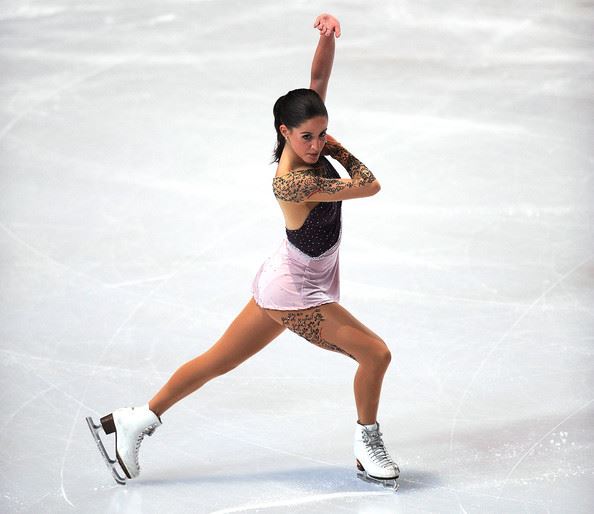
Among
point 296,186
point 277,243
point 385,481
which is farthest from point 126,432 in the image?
point 277,243

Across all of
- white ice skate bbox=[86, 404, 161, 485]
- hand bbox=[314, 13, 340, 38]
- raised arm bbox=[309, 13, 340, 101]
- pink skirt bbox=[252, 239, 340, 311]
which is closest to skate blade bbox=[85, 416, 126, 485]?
white ice skate bbox=[86, 404, 161, 485]

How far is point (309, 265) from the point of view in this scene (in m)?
4.42

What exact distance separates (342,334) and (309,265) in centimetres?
28

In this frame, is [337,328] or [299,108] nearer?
[299,108]

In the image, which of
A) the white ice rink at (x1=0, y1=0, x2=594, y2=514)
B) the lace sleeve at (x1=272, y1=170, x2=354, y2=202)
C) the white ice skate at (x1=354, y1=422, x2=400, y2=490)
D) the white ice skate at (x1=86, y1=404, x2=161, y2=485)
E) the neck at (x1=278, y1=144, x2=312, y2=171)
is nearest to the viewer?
the lace sleeve at (x1=272, y1=170, x2=354, y2=202)

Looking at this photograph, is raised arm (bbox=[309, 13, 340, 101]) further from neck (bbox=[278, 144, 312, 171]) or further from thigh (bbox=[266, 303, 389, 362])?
thigh (bbox=[266, 303, 389, 362])

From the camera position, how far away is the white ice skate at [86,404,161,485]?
15.1ft

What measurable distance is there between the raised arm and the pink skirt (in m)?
0.63

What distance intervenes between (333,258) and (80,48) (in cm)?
537

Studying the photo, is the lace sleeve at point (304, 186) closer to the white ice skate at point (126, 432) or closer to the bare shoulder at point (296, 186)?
the bare shoulder at point (296, 186)

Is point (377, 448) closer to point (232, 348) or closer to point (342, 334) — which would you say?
point (342, 334)

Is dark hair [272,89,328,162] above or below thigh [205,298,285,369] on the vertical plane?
above

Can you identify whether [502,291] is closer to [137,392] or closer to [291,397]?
[291,397]

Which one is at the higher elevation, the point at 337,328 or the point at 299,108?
the point at 299,108
